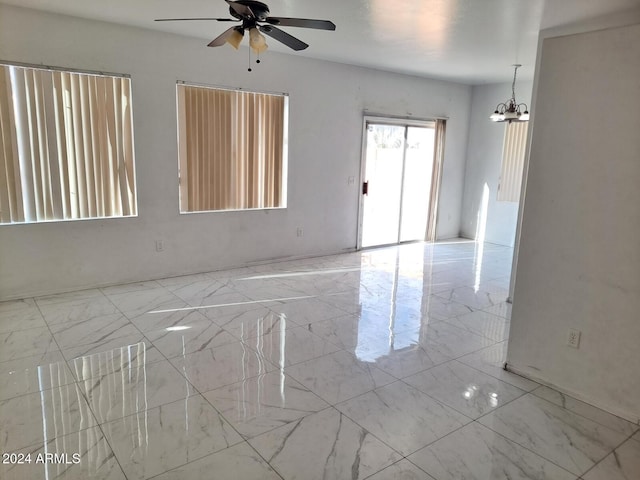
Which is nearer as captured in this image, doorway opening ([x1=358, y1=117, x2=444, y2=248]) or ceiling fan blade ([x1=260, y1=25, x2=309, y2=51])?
ceiling fan blade ([x1=260, y1=25, x2=309, y2=51])

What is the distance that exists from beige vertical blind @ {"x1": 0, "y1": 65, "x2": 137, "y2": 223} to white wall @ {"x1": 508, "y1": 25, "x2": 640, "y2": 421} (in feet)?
13.0

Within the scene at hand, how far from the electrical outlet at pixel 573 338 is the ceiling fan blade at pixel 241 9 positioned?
2880 millimetres

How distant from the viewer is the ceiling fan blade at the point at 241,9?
2.53m

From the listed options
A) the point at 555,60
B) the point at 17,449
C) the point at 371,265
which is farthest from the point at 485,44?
the point at 17,449

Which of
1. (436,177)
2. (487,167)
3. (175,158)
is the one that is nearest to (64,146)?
(175,158)

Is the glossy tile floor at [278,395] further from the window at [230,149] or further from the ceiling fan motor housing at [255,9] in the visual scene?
the ceiling fan motor housing at [255,9]

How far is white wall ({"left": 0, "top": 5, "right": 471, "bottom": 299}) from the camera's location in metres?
4.25

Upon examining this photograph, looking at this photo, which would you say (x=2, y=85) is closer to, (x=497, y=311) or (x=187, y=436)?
(x=187, y=436)

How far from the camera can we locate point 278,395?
2.80 m

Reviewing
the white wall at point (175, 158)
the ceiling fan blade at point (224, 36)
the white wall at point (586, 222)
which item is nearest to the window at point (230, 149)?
the white wall at point (175, 158)

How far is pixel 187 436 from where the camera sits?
2.37 m

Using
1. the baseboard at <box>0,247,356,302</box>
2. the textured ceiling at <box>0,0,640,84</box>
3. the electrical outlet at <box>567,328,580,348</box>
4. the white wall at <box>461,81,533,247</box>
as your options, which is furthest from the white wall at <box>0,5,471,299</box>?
the electrical outlet at <box>567,328,580,348</box>

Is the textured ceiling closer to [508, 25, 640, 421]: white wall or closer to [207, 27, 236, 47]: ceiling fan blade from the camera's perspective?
[207, 27, 236, 47]: ceiling fan blade

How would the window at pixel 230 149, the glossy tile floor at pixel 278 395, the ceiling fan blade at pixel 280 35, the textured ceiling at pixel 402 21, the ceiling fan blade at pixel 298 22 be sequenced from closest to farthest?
the glossy tile floor at pixel 278 395 < the ceiling fan blade at pixel 298 22 < the ceiling fan blade at pixel 280 35 < the textured ceiling at pixel 402 21 < the window at pixel 230 149
